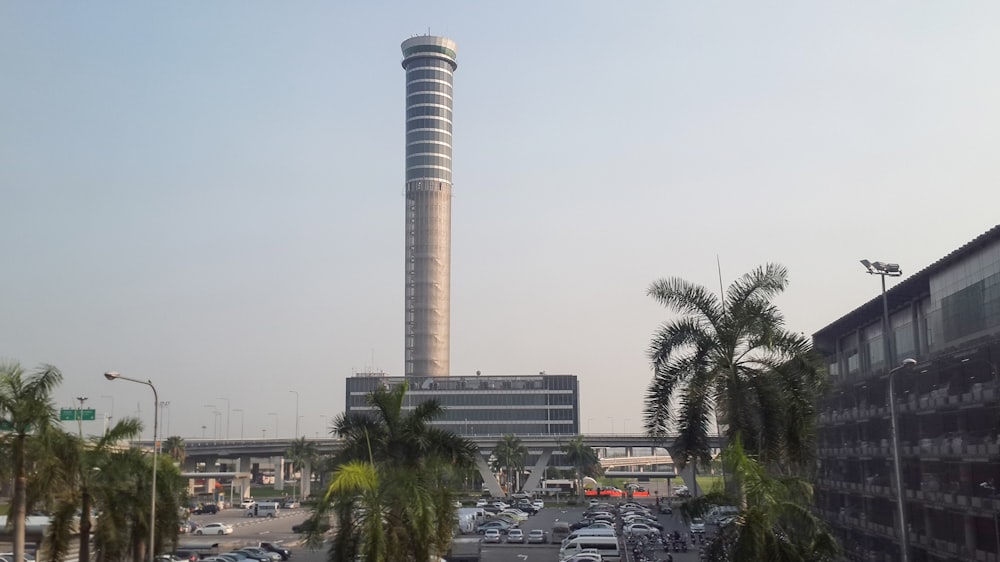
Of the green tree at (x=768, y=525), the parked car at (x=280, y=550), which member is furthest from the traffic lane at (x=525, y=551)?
the green tree at (x=768, y=525)

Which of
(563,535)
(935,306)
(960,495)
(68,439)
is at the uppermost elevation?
(935,306)

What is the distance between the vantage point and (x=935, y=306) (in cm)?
5050

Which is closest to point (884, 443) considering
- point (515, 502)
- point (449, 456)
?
point (449, 456)

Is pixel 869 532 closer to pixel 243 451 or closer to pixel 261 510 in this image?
pixel 261 510

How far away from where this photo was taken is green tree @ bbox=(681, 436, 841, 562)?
24938 millimetres

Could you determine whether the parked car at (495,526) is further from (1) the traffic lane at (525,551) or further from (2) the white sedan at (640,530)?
(2) the white sedan at (640,530)

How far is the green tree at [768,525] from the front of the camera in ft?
81.8

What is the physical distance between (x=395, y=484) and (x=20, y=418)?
13296 millimetres

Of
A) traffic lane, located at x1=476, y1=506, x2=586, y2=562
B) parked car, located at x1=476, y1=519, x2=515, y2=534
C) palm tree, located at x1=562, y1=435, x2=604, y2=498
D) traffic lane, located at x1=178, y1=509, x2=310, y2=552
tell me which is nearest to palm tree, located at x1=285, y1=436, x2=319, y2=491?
traffic lane, located at x1=178, y1=509, x2=310, y2=552

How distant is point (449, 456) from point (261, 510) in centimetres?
8954

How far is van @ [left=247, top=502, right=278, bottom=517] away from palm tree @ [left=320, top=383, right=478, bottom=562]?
85619 millimetres

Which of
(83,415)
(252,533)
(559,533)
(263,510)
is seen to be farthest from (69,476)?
(263,510)

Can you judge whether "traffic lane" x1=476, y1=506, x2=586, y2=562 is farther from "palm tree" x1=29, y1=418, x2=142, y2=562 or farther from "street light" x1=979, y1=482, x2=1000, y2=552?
"palm tree" x1=29, y1=418, x2=142, y2=562

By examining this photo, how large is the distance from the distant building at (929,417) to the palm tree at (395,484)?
906 inches
